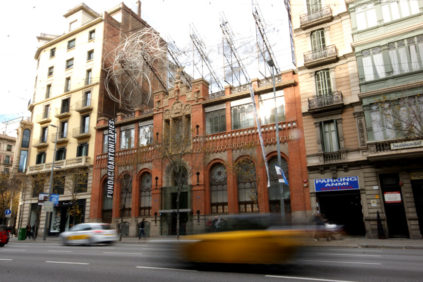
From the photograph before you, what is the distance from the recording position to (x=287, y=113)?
85.9ft

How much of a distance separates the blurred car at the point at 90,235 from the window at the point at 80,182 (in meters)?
13.2

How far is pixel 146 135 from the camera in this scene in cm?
3294

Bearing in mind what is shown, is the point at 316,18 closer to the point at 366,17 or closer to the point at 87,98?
the point at 366,17

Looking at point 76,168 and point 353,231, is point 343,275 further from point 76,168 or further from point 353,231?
point 76,168

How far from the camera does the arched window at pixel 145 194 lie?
31203mm

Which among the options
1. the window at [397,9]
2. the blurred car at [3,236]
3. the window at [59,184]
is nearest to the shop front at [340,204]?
the window at [397,9]

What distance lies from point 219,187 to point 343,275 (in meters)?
21.1

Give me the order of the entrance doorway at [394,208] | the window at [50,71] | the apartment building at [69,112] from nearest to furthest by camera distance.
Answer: the entrance doorway at [394,208] < the apartment building at [69,112] < the window at [50,71]

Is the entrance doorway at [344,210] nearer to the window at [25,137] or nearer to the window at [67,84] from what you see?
the window at [67,84]


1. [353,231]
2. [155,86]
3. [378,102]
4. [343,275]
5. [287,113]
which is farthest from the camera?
[155,86]

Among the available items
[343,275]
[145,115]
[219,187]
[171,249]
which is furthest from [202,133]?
[343,275]

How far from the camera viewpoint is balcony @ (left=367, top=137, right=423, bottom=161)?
19469 millimetres

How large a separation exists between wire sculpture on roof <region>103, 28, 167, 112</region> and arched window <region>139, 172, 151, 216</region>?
10.1 metres

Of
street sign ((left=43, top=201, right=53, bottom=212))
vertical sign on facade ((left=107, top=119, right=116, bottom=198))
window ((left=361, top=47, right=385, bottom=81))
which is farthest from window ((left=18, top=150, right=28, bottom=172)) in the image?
window ((left=361, top=47, right=385, bottom=81))
